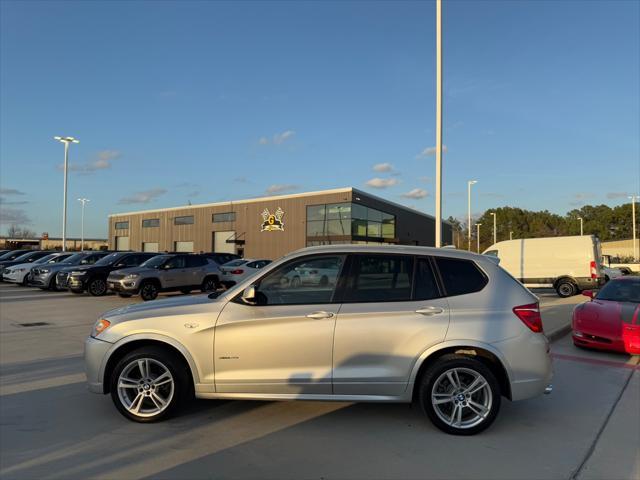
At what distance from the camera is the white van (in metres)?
20.5

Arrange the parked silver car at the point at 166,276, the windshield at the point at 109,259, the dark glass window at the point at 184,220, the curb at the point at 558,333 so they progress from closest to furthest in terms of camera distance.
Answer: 1. the curb at the point at 558,333
2. the parked silver car at the point at 166,276
3. the windshield at the point at 109,259
4. the dark glass window at the point at 184,220

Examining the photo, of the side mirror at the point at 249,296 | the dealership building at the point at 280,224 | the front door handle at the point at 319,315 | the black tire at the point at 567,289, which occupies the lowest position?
the black tire at the point at 567,289

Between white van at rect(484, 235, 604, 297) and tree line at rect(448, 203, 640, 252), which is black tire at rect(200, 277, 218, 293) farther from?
tree line at rect(448, 203, 640, 252)

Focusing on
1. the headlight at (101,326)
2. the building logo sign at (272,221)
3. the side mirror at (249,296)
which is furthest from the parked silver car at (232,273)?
the building logo sign at (272,221)

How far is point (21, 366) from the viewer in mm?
6938

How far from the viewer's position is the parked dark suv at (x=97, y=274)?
18.1 m

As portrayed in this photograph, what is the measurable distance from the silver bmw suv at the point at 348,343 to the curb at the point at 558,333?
5863mm

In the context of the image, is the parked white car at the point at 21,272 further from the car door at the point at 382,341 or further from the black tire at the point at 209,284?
the car door at the point at 382,341

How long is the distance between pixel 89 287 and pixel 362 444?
16789mm

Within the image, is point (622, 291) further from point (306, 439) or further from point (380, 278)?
point (306, 439)

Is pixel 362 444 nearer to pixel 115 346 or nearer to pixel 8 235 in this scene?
pixel 115 346

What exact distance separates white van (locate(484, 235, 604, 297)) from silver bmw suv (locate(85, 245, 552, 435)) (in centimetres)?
1610

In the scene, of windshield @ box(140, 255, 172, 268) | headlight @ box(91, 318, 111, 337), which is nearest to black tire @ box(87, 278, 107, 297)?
windshield @ box(140, 255, 172, 268)

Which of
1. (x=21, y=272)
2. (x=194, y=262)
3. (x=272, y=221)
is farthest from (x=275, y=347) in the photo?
(x=272, y=221)
